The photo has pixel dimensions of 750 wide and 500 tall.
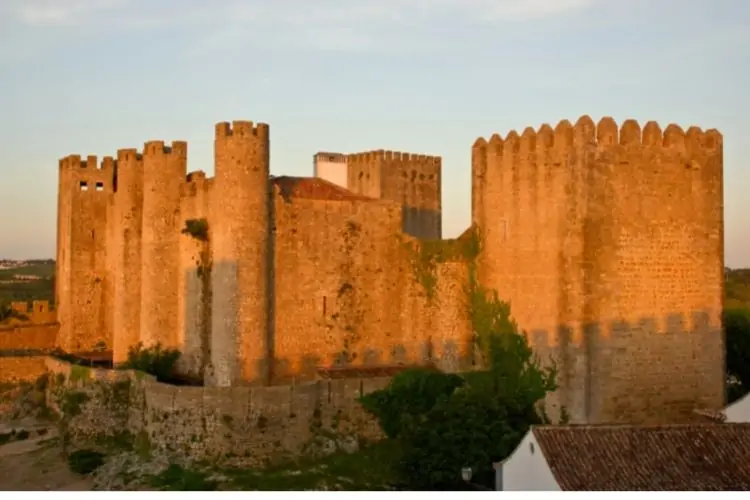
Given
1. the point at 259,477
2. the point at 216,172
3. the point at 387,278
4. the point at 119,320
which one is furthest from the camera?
the point at 119,320

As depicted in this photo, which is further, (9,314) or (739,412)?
(9,314)

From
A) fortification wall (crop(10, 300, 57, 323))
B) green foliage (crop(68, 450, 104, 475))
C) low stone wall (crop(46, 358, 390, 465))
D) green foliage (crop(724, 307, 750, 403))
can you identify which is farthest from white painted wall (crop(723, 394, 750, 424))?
fortification wall (crop(10, 300, 57, 323))

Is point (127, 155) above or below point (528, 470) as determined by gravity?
A: above

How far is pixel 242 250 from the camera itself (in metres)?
25.2

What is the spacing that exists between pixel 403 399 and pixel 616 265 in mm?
6113

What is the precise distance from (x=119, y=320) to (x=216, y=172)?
6839 mm

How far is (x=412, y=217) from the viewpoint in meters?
36.7

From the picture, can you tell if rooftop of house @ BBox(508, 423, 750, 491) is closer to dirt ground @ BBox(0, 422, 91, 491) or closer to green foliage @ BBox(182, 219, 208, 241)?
dirt ground @ BBox(0, 422, 91, 491)

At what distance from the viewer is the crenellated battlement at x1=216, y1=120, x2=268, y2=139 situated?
25.2 metres

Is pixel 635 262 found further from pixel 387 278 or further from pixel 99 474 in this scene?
pixel 99 474

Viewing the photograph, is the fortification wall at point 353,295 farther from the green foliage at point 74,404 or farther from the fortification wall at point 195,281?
the green foliage at point 74,404

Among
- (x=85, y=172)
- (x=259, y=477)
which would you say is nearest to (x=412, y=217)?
(x=85, y=172)

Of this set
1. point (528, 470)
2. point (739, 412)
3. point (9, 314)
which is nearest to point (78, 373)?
point (9, 314)

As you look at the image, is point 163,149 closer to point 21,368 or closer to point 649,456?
point 21,368
